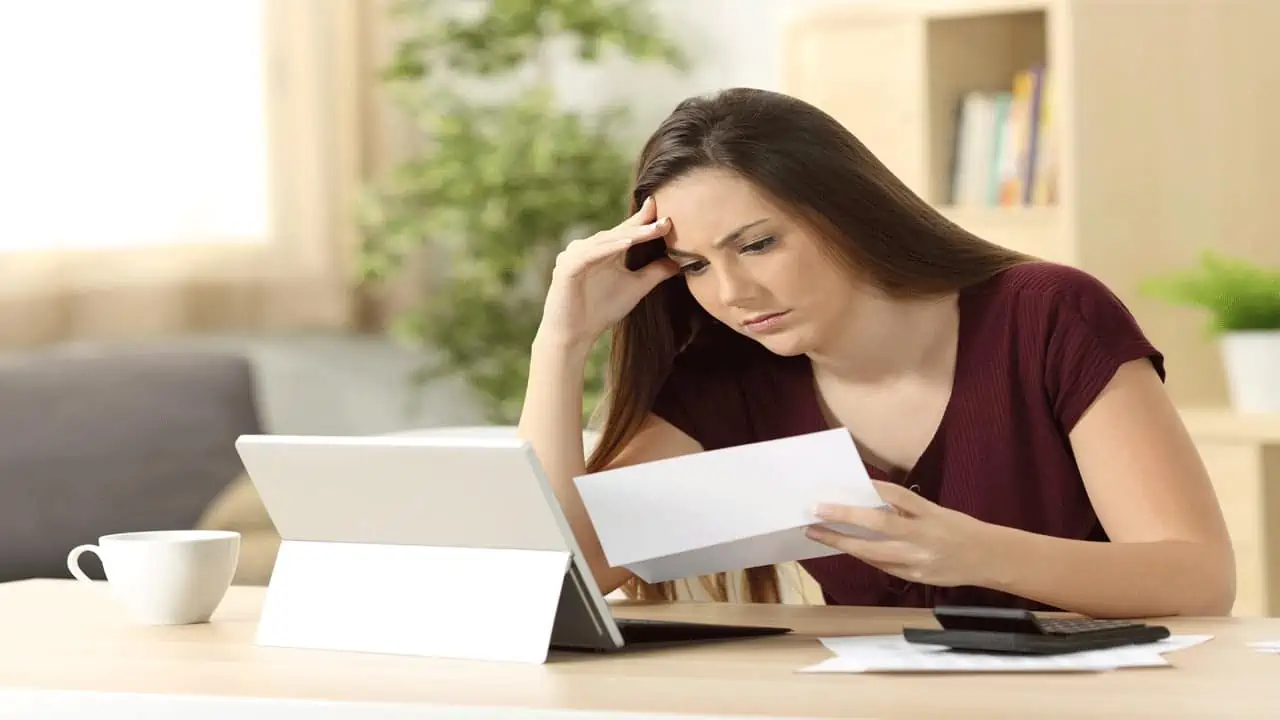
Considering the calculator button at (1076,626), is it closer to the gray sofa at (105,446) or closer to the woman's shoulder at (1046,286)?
the woman's shoulder at (1046,286)

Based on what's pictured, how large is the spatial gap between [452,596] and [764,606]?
0.35 m

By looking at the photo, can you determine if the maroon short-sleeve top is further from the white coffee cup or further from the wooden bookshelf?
the wooden bookshelf

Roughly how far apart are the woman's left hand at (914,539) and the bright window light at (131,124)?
94.2 inches

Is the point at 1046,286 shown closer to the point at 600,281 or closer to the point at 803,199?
the point at 803,199

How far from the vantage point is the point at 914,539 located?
1.27 m

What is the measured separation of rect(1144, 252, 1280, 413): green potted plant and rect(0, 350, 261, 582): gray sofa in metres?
1.76

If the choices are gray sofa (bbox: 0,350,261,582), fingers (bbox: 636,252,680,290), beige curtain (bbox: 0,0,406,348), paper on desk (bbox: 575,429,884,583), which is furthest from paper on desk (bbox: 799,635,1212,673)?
beige curtain (bbox: 0,0,406,348)

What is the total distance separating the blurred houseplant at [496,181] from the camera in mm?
3711

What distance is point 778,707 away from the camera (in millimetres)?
1003

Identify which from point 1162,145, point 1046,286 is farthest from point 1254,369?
point 1046,286

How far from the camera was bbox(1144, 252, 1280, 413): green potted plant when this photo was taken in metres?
2.94

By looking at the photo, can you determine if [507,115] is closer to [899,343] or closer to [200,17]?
[200,17]

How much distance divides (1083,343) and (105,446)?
1.90 meters

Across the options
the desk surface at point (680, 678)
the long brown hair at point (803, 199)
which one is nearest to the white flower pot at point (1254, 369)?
the long brown hair at point (803, 199)
